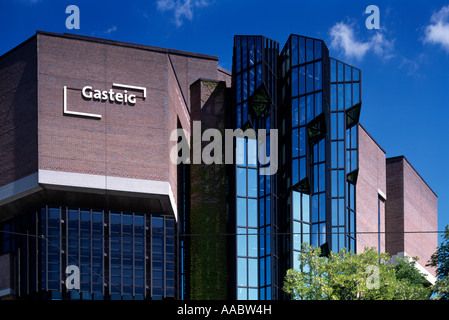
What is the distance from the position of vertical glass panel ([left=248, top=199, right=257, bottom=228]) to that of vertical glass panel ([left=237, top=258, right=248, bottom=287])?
2587mm

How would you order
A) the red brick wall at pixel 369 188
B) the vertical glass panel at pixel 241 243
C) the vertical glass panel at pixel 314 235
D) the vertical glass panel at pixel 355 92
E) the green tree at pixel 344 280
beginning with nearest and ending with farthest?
the green tree at pixel 344 280 → the vertical glass panel at pixel 314 235 → the vertical glass panel at pixel 241 243 → the vertical glass panel at pixel 355 92 → the red brick wall at pixel 369 188

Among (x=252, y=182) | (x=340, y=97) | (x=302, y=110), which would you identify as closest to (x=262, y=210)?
(x=252, y=182)

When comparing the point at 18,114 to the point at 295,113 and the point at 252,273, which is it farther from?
the point at 295,113

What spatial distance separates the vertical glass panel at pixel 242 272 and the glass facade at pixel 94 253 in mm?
4623

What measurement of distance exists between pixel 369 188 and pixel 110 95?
28.3 meters

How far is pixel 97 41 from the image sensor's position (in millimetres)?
57188

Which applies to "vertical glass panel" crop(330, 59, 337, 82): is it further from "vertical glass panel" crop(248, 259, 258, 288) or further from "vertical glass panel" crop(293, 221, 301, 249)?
"vertical glass panel" crop(248, 259, 258, 288)

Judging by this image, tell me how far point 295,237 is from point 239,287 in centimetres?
525

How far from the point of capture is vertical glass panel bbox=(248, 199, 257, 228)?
6032cm

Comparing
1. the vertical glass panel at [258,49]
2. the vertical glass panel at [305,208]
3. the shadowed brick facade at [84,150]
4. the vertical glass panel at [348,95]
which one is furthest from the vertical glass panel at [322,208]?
the vertical glass panel at [258,49]

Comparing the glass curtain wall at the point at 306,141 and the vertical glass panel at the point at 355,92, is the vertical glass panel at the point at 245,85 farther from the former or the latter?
the vertical glass panel at the point at 355,92

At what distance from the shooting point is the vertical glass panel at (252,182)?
61156 mm

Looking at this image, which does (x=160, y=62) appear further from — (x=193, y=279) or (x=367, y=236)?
(x=367, y=236)

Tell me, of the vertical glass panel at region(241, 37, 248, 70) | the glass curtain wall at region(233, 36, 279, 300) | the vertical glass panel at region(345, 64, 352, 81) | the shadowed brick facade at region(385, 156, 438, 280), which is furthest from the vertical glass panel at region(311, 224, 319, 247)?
the shadowed brick facade at region(385, 156, 438, 280)
